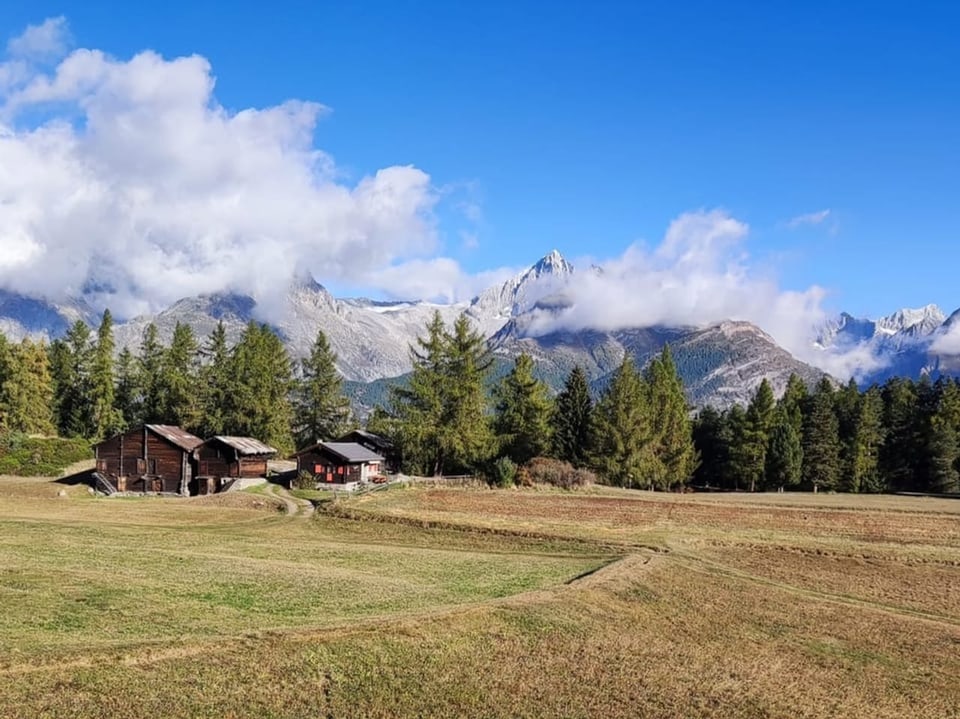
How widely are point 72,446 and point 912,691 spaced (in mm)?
100902

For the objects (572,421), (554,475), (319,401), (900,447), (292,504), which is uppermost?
(319,401)

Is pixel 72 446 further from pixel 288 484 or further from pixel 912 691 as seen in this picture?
pixel 912 691

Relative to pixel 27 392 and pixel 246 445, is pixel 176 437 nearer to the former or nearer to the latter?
pixel 246 445

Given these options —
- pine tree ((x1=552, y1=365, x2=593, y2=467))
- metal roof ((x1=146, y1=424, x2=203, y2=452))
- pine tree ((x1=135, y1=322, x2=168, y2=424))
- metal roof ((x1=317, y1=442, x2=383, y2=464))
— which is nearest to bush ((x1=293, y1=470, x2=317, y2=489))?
metal roof ((x1=317, y1=442, x2=383, y2=464))

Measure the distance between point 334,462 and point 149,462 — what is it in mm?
21963

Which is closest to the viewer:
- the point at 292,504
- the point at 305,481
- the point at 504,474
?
the point at 292,504

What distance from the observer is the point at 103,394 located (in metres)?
111

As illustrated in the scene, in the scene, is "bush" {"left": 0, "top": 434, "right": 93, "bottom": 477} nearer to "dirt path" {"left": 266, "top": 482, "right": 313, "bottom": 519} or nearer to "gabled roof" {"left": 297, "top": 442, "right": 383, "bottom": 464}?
"dirt path" {"left": 266, "top": 482, "right": 313, "bottom": 519}

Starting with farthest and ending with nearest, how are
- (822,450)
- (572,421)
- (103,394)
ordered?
(103,394)
(822,450)
(572,421)

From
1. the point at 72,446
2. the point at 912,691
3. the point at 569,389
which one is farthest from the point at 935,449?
the point at 72,446

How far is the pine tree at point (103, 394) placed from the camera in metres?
110

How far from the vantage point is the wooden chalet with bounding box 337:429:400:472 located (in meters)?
97.7

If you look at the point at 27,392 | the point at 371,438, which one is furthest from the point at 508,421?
the point at 27,392

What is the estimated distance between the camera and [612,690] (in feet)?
71.5
